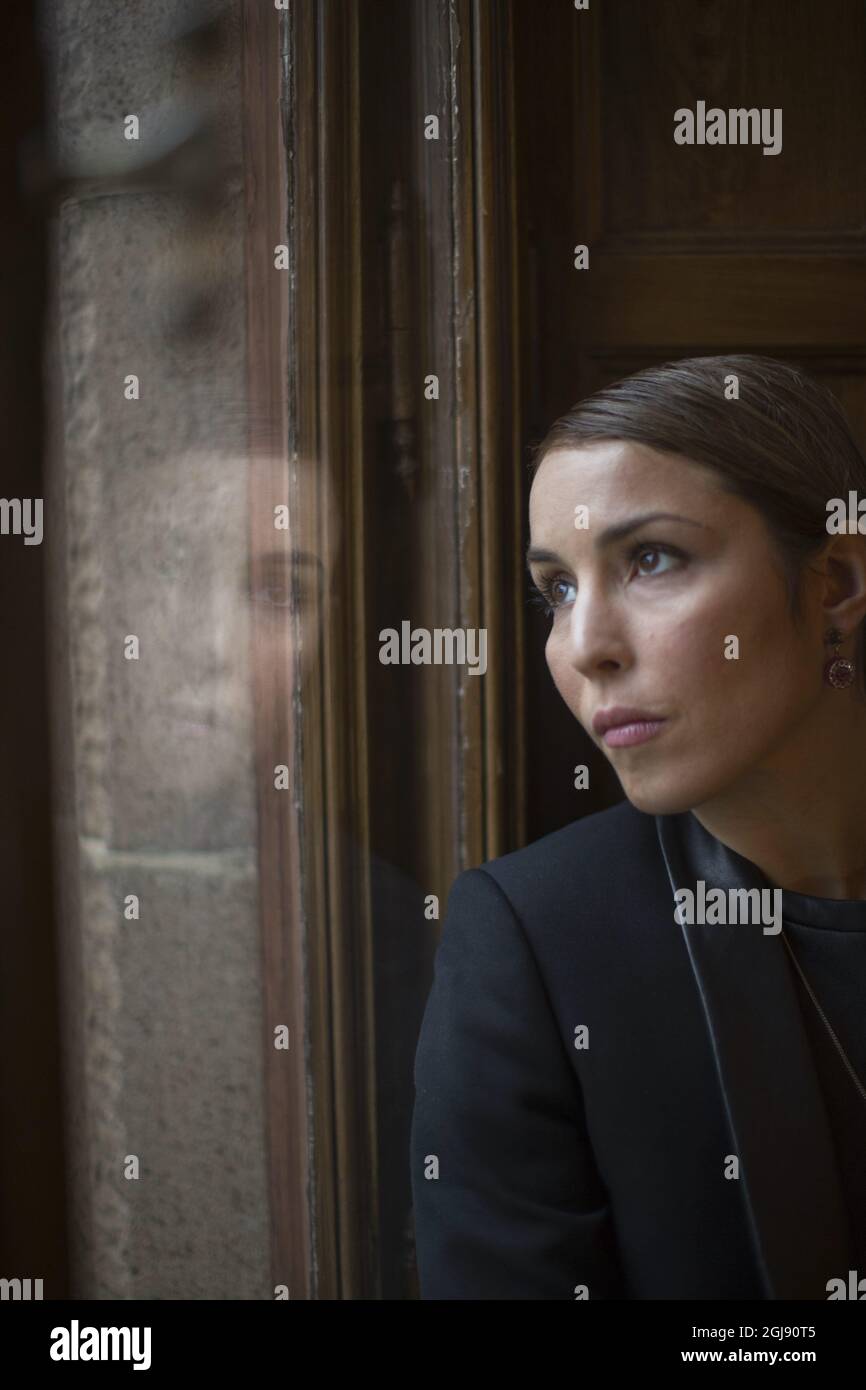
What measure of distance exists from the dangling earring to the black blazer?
187 mm

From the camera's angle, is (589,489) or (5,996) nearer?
(589,489)

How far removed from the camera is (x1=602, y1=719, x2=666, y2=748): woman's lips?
2.51ft

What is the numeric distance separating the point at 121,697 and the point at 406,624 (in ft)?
0.78

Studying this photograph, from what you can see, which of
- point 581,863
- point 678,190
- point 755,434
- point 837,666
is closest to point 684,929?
point 581,863

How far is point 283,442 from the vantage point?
835 mm

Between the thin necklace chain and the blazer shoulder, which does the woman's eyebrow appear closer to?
the blazer shoulder

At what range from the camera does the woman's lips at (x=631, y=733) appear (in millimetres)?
765

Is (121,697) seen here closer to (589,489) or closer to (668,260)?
(589,489)

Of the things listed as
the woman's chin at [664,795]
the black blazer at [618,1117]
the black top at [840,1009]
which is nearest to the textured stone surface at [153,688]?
the black blazer at [618,1117]

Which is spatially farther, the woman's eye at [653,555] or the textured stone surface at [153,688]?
the textured stone surface at [153,688]

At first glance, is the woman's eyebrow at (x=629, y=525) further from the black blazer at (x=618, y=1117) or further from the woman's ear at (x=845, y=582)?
the black blazer at (x=618, y=1117)

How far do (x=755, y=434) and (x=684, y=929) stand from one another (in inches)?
13.8

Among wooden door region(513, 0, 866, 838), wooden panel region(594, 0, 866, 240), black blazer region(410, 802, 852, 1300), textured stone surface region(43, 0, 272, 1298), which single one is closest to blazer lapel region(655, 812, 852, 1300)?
black blazer region(410, 802, 852, 1300)
